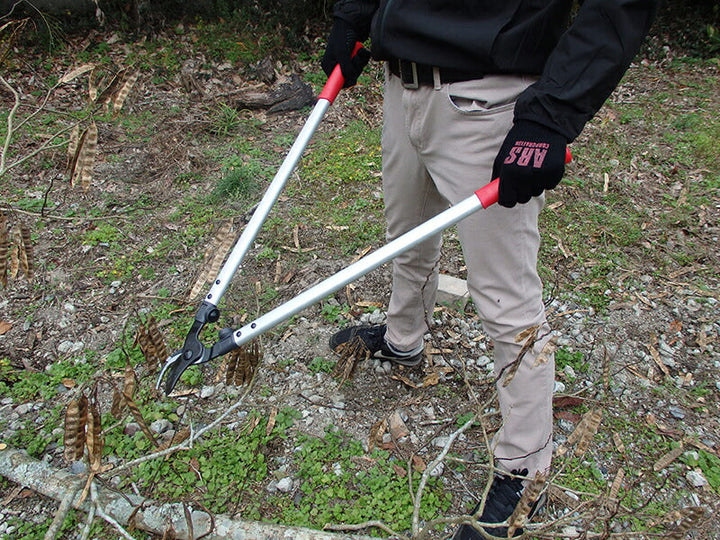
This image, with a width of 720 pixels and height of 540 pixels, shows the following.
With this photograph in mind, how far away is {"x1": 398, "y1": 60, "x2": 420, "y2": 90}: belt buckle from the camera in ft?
5.98

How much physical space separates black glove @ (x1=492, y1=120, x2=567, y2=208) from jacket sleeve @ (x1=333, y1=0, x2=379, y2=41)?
1120mm

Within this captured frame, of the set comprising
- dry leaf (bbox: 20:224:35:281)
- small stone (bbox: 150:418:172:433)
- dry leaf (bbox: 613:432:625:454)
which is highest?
dry leaf (bbox: 20:224:35:281)

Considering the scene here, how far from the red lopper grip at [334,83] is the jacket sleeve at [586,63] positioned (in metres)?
0.93

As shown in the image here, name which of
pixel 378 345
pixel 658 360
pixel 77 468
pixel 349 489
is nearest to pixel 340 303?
A: pixel 378 345

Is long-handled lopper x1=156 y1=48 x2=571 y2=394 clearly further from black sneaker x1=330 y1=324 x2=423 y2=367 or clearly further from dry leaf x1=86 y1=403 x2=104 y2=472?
black sneaker x1=330 y1=324 x2=423 y2=367

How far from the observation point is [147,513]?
2033 mm

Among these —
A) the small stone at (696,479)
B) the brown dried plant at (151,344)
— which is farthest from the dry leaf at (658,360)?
the brown dried plant at (151,344)

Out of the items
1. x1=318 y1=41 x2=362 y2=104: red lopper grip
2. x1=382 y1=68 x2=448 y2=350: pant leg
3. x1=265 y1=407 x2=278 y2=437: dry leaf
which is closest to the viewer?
x1=382 y1=68 x2=448 y2=350: pant leg

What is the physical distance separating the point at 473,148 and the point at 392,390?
1.43m

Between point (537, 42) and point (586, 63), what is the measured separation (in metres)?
0.22

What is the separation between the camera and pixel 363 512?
2.18 meters

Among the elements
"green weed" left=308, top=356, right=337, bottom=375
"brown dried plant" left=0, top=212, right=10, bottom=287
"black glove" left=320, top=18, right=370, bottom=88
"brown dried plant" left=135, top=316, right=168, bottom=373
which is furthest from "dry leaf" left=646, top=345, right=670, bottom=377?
"brown dried plant" left=0, top=212, right=10, bottom=287

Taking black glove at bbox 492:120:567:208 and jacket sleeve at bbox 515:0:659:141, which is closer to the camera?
jacket sleeve at bbox 515:0:659:141

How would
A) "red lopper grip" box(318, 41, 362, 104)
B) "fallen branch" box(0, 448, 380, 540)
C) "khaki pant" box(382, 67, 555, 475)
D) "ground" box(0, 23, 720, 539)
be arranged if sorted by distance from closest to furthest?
"khaki pant" box(382, 67, 555, 475)
"fallen branch" box(0, 448, 380, 540)
"red lopper grip" box(318, 41, 362, 104)
"ground" box(0, 23, 720, 539)
